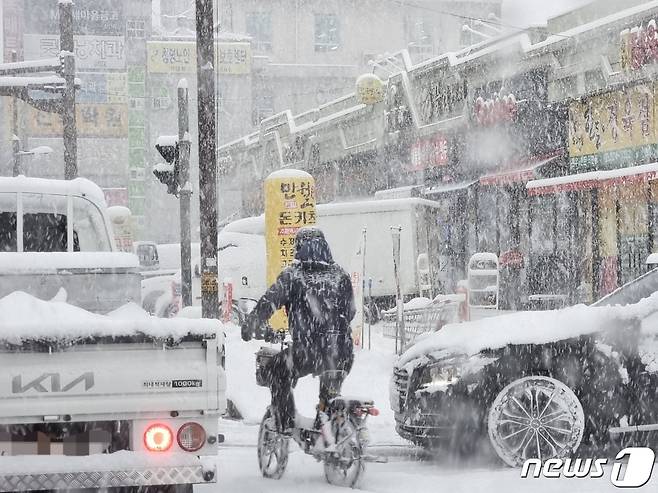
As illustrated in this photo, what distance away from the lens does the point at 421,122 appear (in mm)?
30391

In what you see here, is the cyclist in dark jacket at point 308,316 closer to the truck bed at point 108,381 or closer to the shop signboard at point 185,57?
the truck bed at point 108,381

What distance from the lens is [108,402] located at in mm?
5254

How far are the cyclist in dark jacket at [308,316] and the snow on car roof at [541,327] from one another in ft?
3.36

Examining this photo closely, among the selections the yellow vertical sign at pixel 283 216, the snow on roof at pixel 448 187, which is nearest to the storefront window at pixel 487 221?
the snow on roof at pixel 448 187

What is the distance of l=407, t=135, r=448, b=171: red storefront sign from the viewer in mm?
29500

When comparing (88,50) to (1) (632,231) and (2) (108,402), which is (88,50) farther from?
(2) (108,402)

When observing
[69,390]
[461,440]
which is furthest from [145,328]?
[461,440]

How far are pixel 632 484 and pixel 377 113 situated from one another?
26.9 meters

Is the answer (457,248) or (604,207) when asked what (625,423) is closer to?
(604,207)

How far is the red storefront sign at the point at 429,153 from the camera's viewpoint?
2950cm
